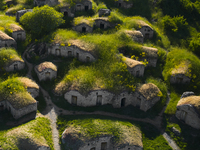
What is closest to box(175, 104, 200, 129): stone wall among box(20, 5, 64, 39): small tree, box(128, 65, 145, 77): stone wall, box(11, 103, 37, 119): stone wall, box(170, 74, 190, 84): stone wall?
box(170, 74, 190, 84): stone wall

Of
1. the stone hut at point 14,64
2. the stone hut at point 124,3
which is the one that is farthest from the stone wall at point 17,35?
the stone hut at point 124,3

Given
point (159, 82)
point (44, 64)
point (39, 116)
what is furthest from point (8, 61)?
point (159, 82)

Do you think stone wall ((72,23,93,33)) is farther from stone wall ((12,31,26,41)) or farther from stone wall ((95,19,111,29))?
stone wall ((12,31,26,41))

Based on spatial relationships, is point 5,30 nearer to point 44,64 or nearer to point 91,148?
point 44,64

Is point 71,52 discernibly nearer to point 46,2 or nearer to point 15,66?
point 15,66

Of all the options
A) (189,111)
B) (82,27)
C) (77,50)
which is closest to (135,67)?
(77,50)

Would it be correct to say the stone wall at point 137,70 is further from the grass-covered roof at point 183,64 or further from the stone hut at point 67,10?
the stone hut at point 67,10
